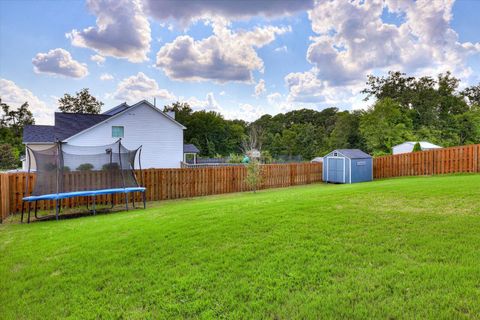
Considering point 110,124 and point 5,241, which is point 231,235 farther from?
point 110,124

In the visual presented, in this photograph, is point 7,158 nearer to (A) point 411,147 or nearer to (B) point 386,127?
(A) point 411,147

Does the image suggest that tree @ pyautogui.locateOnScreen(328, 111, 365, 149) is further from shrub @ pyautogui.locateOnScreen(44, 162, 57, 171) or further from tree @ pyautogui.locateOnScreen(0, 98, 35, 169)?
tree @ pyautogui.locateOnScreen(0, 98, 35, 169)

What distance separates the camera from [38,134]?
71.0ft

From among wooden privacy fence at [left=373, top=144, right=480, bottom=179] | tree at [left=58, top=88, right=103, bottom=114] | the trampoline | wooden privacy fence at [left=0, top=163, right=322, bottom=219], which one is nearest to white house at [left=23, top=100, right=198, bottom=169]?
wooden privacy fence at [left=0, top=163, right=322, bottom=219]

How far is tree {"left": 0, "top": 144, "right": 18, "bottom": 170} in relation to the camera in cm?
2701

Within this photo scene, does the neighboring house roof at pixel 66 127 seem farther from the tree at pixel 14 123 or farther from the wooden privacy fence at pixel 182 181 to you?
the tree at pixel 14 123

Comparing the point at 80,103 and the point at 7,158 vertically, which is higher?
the point at 80,103

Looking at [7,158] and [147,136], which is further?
[7,158]

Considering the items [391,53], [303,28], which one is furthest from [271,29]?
[391,53]

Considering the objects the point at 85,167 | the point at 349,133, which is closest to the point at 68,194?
the point at 85,167

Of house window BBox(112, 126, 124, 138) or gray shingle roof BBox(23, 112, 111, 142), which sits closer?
house window BBox(112, 126, 124, 138)

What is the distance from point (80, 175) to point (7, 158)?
24.6 meters

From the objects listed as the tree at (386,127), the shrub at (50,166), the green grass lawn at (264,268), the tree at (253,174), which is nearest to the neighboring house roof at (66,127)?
the tree at (253,174)

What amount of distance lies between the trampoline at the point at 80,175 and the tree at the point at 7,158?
22.9m
